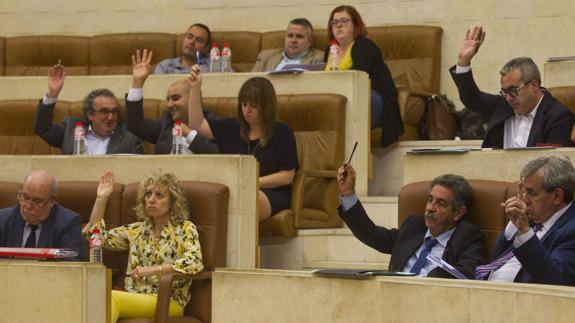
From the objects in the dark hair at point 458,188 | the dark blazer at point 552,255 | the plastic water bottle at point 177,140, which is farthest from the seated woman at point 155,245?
the dark blazer at point 552,255

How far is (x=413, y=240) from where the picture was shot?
5.68 meters

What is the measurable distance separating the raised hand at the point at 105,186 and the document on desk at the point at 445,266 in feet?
5.45

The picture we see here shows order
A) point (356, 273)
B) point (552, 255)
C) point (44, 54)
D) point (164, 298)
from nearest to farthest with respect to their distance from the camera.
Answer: point (552, 255)
point (356, 273)
point (164, 298)
point (44, 54)

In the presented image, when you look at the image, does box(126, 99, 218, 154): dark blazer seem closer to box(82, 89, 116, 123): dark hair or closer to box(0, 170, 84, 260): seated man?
box(82, 89, 116, 123): dark hair

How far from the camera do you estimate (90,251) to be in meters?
6.40

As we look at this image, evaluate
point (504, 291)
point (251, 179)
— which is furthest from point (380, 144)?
point (504, 291)

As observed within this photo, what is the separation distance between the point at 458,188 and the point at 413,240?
29 centimetres

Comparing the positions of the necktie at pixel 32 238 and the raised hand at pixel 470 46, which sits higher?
the raised hand at pixel 470 46

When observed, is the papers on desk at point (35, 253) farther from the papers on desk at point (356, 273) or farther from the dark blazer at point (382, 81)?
the dark blazer at point (382, 81)

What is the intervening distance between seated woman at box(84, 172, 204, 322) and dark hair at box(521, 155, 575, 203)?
5.47 feet

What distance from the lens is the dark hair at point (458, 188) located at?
18.2 feet

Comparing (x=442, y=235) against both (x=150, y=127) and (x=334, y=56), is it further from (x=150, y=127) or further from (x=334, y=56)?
(x=334, y=56)

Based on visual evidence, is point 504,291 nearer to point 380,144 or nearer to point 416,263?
point 416,263

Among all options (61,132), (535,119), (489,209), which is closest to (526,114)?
(535,119)
